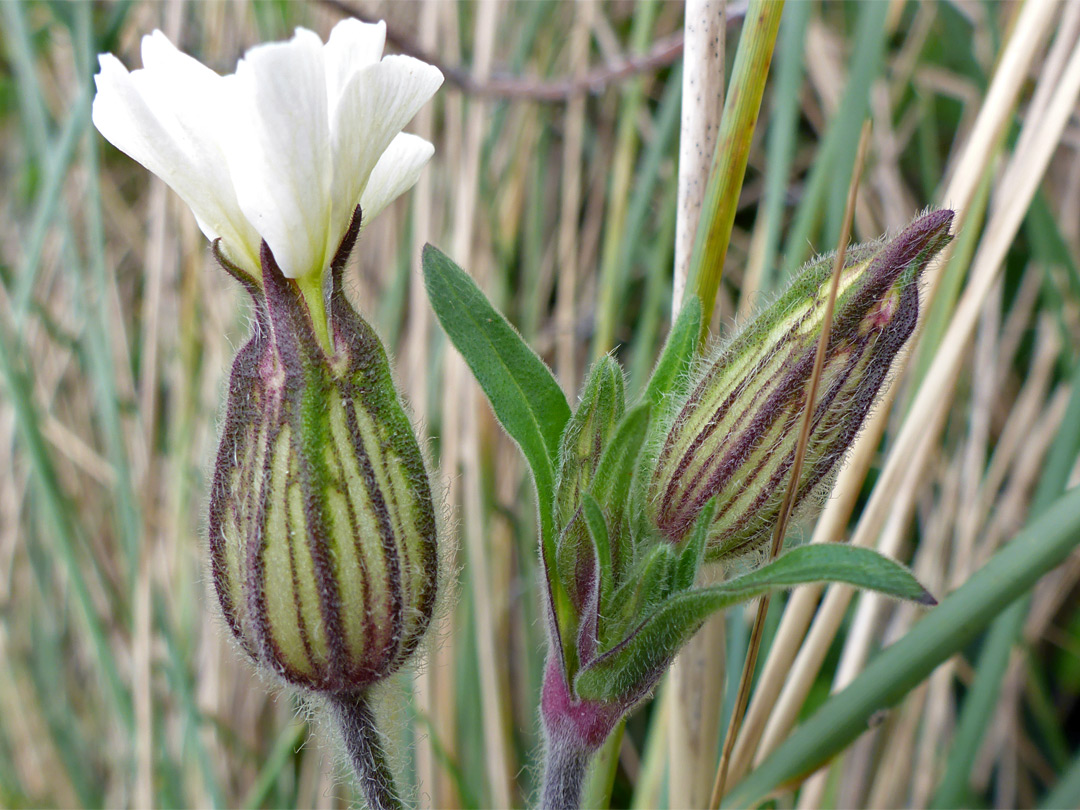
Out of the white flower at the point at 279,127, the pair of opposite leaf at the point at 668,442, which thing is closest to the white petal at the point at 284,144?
the white flower at the point at 279,127

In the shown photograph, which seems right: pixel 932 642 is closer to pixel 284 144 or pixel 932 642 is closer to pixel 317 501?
pixel 317 501

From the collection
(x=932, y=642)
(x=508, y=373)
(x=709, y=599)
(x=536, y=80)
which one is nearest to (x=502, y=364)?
(x=508, y=373)

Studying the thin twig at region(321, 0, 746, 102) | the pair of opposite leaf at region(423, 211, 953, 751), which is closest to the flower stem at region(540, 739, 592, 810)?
the pair of opposite leaf at region(423, 211, 953, 751)

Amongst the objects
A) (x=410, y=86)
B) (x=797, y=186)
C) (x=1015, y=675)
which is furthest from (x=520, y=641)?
(x=410, y=86)

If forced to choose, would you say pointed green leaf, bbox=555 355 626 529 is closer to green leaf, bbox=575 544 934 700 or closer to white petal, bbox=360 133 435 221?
green leaf, bbox=575 544 934 700

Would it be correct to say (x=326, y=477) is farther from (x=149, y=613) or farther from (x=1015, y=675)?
(x=1015, y=675)
